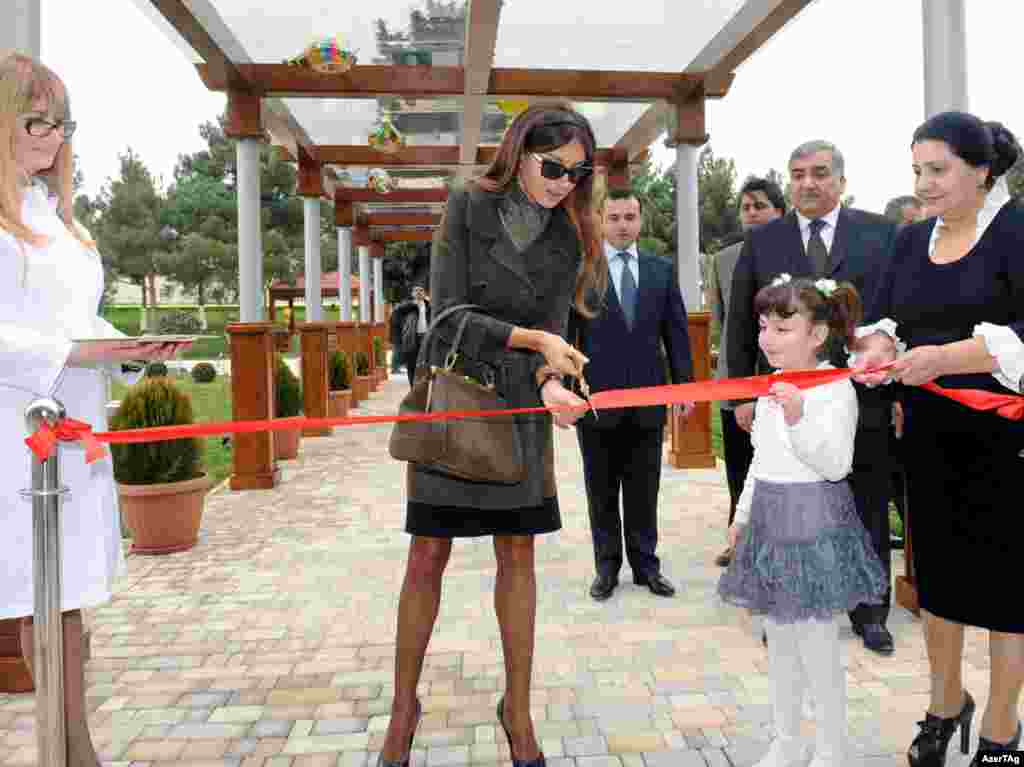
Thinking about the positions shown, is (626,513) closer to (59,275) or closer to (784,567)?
(784,567)

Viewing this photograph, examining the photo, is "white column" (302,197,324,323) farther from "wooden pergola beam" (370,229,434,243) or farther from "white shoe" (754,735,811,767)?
"wooden pergola beam" (370,229,434,243)

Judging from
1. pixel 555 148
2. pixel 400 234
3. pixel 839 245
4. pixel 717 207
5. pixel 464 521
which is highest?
pixel 717 207

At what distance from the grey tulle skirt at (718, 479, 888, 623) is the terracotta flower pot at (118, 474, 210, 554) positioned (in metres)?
3.83

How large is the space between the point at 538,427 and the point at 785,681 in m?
1.00

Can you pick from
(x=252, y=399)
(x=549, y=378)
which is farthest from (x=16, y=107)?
(x=252, y=399)

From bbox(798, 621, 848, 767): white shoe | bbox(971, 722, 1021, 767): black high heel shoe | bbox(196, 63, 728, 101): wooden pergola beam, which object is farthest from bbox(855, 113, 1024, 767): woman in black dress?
bbox(196, 63, 728, 101): wooden pergola beam

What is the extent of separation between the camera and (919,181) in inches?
90.7

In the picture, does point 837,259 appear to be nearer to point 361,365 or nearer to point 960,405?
point 960,405

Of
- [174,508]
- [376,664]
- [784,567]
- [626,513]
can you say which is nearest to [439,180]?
[174,508]

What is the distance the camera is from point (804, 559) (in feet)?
7.64

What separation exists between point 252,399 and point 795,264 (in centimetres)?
538

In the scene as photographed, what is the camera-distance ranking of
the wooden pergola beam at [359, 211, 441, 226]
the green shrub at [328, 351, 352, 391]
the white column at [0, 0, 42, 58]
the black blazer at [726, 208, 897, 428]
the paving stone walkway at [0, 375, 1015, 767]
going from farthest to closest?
the wooden pergola beam at [359, 211, 441, 226]
the green shrub at [328, 351, 352, 391]
the black blazer at [726, 208, 897, 428]
the white column at [0, 0, 42, 58]
the paving stone walkway at [0, 375, 1015, 767]

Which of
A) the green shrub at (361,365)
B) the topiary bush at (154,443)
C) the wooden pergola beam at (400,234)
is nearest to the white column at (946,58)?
the topiary bush at (154,443)

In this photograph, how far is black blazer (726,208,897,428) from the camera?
3.45 metres
